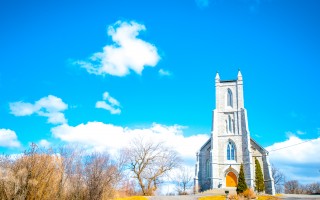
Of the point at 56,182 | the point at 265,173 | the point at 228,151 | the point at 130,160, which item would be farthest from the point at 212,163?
the point at 56,182

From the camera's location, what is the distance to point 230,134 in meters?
42.8

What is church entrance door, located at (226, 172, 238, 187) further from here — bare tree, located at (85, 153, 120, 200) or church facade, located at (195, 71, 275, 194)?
bare tree, located at (85, 153, 120, 200)

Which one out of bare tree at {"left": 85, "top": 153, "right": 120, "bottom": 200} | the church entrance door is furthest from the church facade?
bare tree at {"left": 85, "top": 153, "right": 120, "bottom": 200}

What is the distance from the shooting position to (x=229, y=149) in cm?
4231

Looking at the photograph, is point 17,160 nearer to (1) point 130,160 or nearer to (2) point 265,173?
(1) point 130,160

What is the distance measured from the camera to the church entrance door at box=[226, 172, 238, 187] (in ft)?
133

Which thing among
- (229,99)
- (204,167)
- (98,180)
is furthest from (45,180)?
(229,99)

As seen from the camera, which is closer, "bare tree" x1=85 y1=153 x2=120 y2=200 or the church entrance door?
"bare tree" x1=85 y1=153 x2=120 y2=200

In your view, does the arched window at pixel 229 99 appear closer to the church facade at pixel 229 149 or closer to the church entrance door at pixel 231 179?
the church facade at pixel 229 149

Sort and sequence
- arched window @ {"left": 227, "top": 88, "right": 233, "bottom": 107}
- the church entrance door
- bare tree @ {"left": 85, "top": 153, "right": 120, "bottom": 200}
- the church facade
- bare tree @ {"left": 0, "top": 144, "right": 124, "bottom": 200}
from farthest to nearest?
arched window @ {"left": 227, "top": 88, "right": 233, "bottom": 107} → the church entrance door → the church facade → bare tree @ {"left": 85, "top": 153, "right": 120, "bottom": 200} → bare tree @ {"left": 0, "top": 144, "right": 124, "bottom": 200}

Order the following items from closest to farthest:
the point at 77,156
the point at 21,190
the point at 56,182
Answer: the point at 21,190 < the point at 56,182 < the point at 77,156

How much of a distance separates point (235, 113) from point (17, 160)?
3341cm

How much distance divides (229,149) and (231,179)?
4401 mm

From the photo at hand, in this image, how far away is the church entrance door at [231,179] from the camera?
1591 inches
